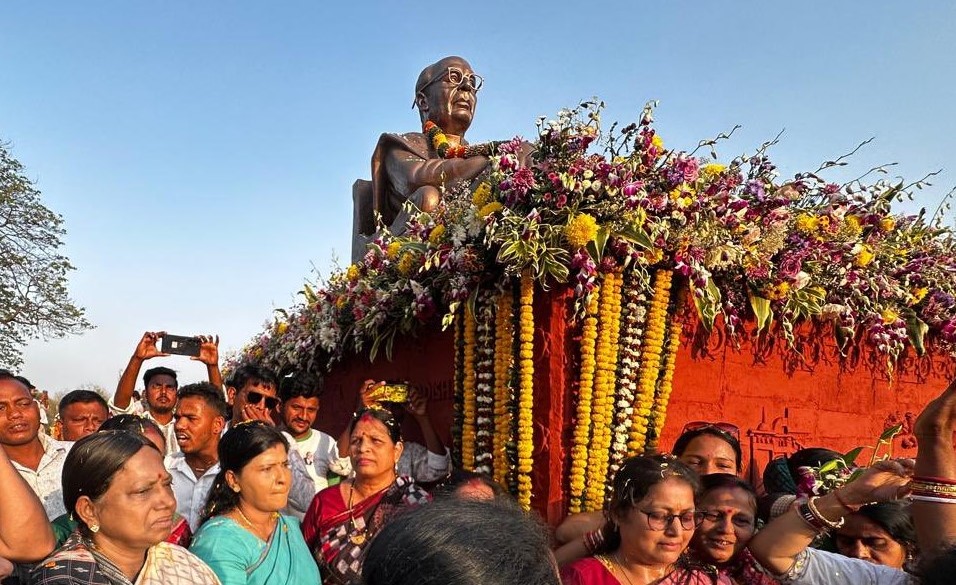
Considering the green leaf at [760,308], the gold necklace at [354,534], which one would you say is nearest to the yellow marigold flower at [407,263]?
the gold necklace at [354,534]

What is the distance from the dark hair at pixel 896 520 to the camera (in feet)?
10.3

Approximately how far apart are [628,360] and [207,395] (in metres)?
2.43

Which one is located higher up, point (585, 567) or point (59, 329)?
point (59, 329)

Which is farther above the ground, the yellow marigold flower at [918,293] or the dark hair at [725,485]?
the yellow marigold flower at [918,293]

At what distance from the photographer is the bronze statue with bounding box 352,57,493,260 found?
7188 millimetres

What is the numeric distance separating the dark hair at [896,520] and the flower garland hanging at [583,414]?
1547mm

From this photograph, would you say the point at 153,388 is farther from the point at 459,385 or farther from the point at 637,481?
the point at 637,481

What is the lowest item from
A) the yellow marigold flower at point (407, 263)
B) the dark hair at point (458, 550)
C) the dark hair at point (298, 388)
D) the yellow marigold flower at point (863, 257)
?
the dark hair at point (458, 550)

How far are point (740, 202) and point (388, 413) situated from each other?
2.43 meters

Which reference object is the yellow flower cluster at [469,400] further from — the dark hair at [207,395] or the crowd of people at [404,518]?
the dark hair at [207,395]

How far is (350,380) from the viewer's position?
6777 mm

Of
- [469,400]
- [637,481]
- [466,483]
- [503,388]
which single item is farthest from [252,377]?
[637,481]

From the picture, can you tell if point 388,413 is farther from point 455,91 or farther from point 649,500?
point 455,91

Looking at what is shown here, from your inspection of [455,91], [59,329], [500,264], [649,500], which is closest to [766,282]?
[500,264]
